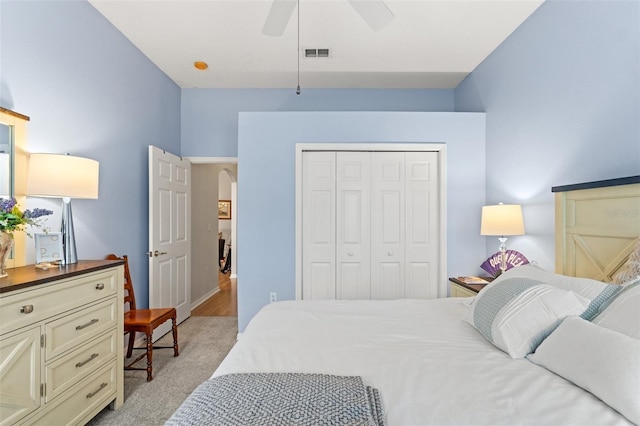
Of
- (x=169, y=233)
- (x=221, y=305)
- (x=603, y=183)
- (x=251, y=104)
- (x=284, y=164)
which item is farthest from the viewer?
(x=221, y=305)

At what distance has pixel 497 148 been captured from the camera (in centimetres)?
313

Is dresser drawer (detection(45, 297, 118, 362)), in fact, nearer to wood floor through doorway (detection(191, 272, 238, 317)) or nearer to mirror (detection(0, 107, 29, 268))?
mirror (detection(0, 107, 29, 268))

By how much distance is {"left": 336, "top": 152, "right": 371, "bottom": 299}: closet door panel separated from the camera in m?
3.38

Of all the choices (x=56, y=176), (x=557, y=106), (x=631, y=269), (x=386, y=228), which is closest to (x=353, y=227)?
(x=386, y=228)

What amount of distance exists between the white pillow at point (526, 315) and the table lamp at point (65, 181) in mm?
2386

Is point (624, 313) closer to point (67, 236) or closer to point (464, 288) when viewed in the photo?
point (464, 288)

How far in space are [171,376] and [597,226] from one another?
10.2ft

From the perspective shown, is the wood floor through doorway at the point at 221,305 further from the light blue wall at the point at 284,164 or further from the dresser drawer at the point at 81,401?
the dresser drawer at the point at 81,401

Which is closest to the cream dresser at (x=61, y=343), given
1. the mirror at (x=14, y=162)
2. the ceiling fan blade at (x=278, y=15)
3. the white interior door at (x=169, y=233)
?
the mirror at (x=14, y=162)

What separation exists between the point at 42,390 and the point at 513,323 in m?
2.20

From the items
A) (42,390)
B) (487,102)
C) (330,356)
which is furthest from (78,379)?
(487,102)

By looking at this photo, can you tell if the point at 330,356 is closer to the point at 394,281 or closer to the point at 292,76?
the point at 394,281

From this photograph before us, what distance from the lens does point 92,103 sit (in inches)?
99.4

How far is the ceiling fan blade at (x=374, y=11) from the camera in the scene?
1.89 m
